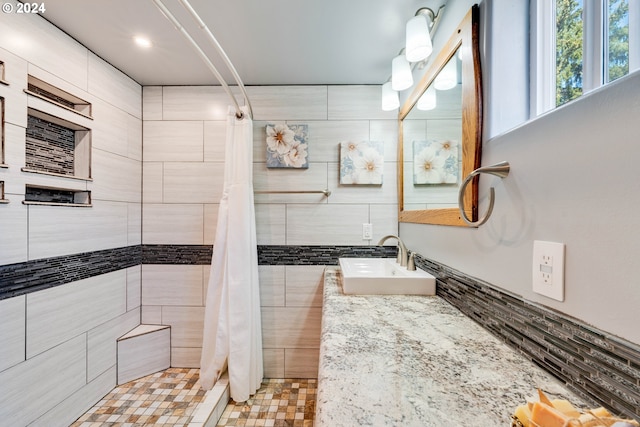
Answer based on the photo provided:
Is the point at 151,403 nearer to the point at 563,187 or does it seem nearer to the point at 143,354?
the point at 143,354

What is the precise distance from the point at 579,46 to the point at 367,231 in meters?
1.53

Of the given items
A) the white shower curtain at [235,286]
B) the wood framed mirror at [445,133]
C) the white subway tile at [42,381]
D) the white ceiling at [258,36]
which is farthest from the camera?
the white shower curtain at [235,286]

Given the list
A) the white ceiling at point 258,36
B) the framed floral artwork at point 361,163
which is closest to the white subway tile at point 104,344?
the white ceiling at point 258,36

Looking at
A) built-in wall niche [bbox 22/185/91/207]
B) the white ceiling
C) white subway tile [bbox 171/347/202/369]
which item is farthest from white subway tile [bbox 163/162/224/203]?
white subway tile [bbox 171/347/202/369]

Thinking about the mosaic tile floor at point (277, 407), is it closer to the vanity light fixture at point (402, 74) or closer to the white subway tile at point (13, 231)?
the white subway tile at point (13, 231)

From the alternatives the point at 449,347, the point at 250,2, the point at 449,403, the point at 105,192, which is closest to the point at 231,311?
the point at 105,192

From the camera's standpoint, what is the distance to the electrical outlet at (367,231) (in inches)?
81.3

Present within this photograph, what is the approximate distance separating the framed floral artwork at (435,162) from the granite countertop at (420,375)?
0.63 m

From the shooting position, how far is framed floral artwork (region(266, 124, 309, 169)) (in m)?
2.05

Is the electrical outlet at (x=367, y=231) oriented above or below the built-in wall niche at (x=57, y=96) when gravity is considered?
below

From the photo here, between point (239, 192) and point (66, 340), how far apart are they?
1251 millimetres

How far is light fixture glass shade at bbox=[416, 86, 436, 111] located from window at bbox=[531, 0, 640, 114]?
548 mm

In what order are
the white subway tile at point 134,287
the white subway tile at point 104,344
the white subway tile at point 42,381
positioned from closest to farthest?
the white subway tile at point 42,381
the white subway tile at point 104,344
the white subway tile at point 134,287

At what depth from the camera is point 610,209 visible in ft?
1.66
